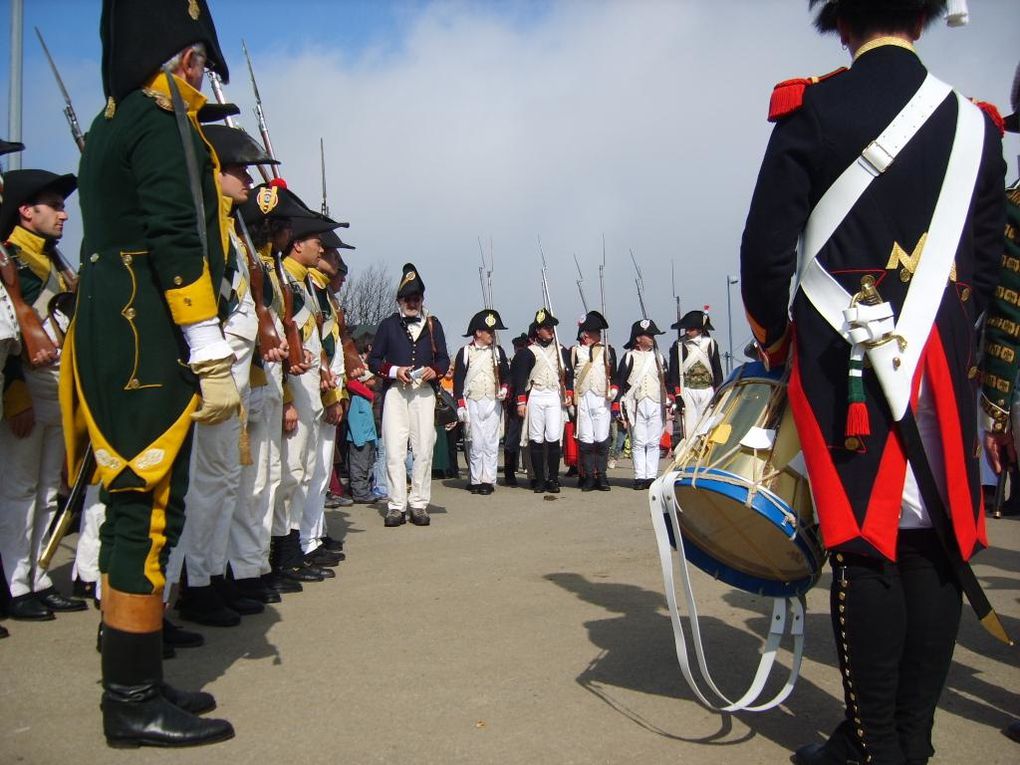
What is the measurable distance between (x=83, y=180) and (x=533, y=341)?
10780 millimetres

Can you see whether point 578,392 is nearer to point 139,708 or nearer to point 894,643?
point 139,708

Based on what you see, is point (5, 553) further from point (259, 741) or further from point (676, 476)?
point (676, 476)

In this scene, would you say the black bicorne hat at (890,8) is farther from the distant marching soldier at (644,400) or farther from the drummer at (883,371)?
the distant marching soldier at (644,400)

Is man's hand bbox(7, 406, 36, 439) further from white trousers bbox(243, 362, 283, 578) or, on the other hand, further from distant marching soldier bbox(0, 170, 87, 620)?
white trousers bbox(243, 362, 283, 578)

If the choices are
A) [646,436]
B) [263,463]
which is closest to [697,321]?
[646,436]

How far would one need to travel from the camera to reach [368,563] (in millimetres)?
6828

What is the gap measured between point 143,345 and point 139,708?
1220 mm

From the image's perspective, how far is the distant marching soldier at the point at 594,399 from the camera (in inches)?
507

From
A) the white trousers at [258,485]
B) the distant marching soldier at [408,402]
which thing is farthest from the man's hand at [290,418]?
the distant marching soldier at [408,402]

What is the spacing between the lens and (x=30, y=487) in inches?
205

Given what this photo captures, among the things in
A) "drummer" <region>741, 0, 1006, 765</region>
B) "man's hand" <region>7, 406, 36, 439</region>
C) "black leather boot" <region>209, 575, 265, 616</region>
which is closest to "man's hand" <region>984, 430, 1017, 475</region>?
"drummer" <region>741, 0, 1006, 765</region>

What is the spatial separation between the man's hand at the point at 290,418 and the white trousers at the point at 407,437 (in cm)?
318

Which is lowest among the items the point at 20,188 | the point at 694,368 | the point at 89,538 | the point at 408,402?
the point at 89,538

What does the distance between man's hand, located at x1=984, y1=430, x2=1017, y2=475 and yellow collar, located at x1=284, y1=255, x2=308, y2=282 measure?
4.41 m
